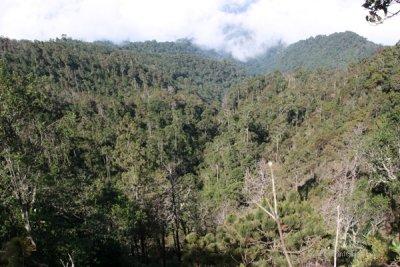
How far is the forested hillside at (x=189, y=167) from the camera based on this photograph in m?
15.2

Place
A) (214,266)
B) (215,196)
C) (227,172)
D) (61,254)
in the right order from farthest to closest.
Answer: (227,172) < (215,196) < (61,254) < (214,266)

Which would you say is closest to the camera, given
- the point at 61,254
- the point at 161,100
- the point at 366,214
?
the point at 61,254

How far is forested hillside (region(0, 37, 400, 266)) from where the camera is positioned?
50.0 ft

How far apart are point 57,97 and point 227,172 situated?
154ft

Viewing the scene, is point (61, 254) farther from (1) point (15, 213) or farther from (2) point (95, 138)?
(2) point (95, 138)

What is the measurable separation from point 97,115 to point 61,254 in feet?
317

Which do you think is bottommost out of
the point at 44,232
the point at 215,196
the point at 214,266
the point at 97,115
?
the point at 215,196

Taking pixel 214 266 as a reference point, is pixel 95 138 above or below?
above

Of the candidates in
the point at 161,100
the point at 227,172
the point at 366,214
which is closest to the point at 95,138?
the point at 227,172

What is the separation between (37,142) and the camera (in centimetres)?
1669

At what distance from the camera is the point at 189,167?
10719 centimetres

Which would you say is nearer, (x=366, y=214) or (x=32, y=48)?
(x=366, y=214)

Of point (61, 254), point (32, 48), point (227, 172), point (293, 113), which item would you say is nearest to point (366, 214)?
point (61, 254)

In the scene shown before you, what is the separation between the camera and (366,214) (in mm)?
32594
